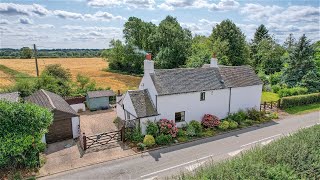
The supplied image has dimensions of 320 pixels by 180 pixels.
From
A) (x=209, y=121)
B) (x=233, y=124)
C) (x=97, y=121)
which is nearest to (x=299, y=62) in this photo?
(x=233, y=124)

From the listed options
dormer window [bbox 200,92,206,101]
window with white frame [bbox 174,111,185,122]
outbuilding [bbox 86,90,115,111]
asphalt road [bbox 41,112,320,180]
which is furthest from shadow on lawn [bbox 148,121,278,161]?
outbuilding [bbox 86,90,115,111]

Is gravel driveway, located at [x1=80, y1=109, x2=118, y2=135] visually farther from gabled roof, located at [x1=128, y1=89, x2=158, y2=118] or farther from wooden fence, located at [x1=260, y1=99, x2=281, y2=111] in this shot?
wooden fence, located at [x1=260, y1=99, x2=281, y2=111]

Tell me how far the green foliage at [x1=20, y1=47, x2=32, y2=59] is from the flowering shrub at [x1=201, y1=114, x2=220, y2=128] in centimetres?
7448

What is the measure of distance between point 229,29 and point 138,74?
25411 mm

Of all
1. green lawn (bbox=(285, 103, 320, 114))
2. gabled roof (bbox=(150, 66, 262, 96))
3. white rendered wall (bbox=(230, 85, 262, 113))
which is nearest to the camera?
gabled roof (bbox=(150, 66, 262, 96))

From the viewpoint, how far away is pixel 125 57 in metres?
61.6

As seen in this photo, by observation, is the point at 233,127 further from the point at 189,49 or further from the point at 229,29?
the point at 229,29

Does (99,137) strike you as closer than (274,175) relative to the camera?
No

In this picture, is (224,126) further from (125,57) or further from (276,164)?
(125,57)

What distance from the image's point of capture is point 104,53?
68812mm

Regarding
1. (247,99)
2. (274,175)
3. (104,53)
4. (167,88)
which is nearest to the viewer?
(274,175)

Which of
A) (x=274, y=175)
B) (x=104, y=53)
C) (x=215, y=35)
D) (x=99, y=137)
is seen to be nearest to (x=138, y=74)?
(x=104, y=53)

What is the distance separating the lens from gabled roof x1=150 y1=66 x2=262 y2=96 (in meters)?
23.0

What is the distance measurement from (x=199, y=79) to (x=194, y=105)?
9.51 ft
